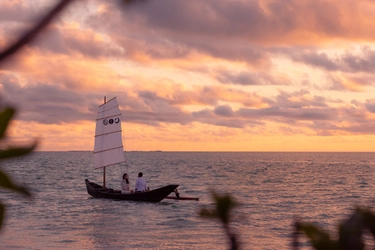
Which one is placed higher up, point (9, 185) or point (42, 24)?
point (42, 24)

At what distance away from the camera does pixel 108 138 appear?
95.7 feet

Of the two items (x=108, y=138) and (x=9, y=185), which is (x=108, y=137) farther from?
(x=9, y=185)

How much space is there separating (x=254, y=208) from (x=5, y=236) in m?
13.6

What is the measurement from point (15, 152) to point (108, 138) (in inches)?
1093

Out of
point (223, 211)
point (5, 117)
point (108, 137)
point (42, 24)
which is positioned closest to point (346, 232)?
point (223, 211)

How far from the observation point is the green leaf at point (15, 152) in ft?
5.29

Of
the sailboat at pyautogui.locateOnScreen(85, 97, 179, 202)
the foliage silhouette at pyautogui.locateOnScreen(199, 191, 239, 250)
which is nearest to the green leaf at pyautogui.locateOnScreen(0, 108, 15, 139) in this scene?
the foliage silhouette at pyautogui.locateOnScreen(199, 191, 239, 250)

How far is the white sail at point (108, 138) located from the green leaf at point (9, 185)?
90.6ft

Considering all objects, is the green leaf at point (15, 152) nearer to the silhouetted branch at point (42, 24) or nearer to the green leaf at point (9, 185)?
the green leaf at point (9, 185)

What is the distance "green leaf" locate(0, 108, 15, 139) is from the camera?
1555 millimetres

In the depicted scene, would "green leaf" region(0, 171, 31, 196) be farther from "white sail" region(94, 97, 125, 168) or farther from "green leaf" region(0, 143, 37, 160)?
"white sail" region(94, 97, 125, 168)

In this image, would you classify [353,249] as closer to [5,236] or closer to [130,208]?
[5,236]

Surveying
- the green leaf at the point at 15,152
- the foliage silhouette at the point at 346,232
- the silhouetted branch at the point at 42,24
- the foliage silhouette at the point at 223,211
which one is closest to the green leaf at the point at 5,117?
the green leaf at the point at 15,152

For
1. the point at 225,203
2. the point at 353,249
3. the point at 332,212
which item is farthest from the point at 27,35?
the point at 332,212
